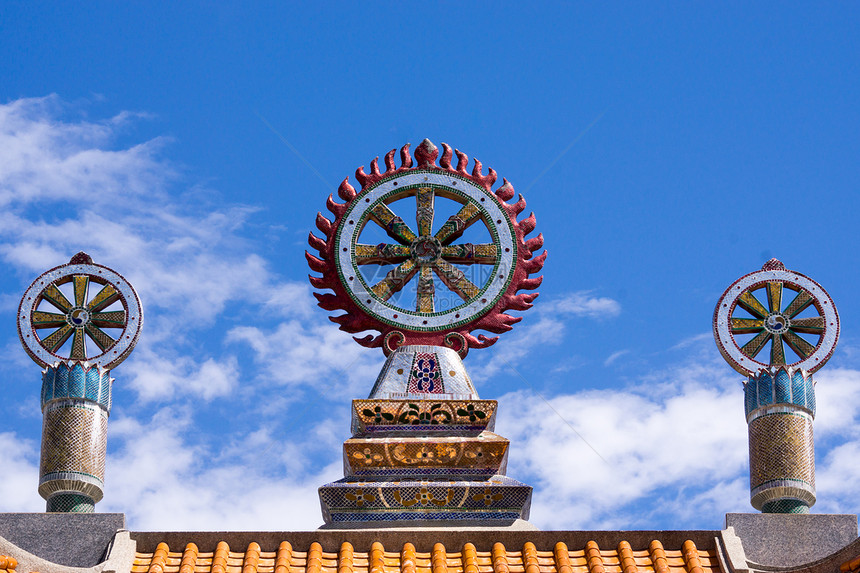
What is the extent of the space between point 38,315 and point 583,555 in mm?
8095

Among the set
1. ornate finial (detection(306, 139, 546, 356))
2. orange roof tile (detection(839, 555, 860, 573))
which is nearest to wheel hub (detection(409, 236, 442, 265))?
ornate finial (detection(306, 139, 546, 356))

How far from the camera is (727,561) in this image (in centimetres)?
2106

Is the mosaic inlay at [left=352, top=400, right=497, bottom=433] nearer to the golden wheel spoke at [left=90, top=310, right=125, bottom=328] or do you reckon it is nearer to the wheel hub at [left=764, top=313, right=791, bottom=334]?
the golden wheel spoke at [left=90, top=310, right=125, bottom=328]

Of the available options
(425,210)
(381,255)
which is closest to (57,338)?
(381,255)

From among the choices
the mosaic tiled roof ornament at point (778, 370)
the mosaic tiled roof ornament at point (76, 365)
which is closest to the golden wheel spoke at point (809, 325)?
the mosaic tiled roof ornament at point (778, 370)

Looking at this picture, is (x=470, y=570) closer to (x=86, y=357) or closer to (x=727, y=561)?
(x=727, y=561)

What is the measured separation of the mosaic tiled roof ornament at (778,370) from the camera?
23.5 meters

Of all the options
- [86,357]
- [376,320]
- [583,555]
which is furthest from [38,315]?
[583,555]

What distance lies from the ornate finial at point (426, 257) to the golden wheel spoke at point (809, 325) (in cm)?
346

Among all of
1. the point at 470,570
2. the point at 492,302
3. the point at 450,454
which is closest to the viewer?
the point at 470,570

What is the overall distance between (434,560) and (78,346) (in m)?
6.23

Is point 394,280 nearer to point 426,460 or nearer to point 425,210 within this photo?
point 425,210

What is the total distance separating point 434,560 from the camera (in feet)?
68.9

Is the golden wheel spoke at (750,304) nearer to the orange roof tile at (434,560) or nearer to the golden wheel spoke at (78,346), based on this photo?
the orange roof tile at (434,560)
